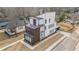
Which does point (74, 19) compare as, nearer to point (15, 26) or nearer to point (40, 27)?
point (40, 27)

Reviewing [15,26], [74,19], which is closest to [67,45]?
[74,19]

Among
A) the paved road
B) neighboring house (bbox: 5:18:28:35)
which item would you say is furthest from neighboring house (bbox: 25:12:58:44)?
the paved road

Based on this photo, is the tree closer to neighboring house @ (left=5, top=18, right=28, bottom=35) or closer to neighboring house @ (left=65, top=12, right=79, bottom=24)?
neighboring house @ (left=65, top=12, right=79, bottom=24)

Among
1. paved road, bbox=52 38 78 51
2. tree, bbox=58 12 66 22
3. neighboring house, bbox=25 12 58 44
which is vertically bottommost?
paved road, bbox=52 38 78 51

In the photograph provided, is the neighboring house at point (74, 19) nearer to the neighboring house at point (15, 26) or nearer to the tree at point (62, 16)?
the tree at point (62, 16)

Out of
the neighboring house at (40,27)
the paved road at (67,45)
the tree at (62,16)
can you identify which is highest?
the tree at (62,16)

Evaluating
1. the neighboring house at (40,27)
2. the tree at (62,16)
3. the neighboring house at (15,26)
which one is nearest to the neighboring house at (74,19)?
the tree at (62,16)
